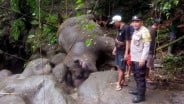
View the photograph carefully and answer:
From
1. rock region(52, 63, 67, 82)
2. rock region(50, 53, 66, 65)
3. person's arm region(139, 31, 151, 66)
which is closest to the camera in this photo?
person's arm region(139, 31, 151, 66)

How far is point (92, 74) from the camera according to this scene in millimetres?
9320

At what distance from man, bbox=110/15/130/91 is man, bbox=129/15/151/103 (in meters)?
0.38

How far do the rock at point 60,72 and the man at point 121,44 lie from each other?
6.18ft

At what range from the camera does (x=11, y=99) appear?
331 inches

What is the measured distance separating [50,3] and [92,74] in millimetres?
5550

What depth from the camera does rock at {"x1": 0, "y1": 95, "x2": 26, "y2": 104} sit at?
27.2 ft

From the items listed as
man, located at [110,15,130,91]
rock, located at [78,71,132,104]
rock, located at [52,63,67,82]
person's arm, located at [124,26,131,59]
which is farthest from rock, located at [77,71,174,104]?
person's arm, located at [124,26,131,59]

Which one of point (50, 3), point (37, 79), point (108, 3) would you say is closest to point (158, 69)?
point (37, 79)

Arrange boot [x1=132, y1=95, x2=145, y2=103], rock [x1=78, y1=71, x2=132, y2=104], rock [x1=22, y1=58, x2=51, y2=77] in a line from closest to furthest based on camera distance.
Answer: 1. boot [x1=132, y1=95, x2=145, y2=103]
2. rock [x1=78, y1=71, x2=132, y2=104]
3. rock [x1=22, y1=58, x2=51, y2=77]

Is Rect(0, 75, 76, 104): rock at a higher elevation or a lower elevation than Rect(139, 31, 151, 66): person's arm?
lower

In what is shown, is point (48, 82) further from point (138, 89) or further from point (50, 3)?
→ point (50, 3)

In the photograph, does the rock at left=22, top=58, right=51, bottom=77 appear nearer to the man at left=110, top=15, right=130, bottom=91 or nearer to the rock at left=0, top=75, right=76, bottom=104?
the rock at left=0, top=75, right=76, bottom=104

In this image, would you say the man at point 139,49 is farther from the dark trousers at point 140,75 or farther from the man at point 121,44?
the man at point 121,44

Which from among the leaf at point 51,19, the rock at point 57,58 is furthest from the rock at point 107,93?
the leaf at point 51,19
